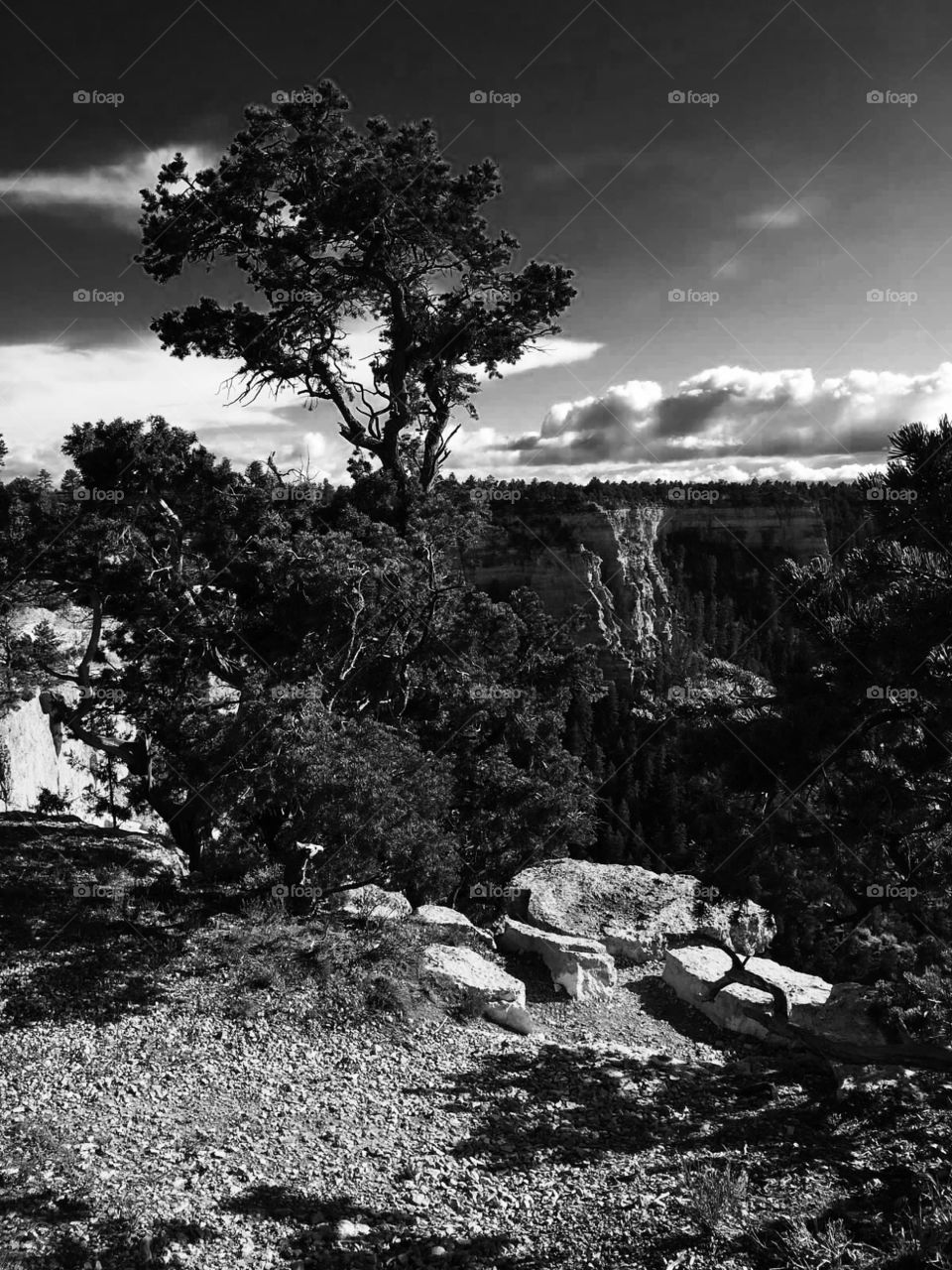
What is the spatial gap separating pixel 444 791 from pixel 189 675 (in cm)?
499

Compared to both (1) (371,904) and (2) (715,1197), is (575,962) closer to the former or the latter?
(1) (371,904)

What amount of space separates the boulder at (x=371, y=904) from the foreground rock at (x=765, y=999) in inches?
182

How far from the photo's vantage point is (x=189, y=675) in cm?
1426

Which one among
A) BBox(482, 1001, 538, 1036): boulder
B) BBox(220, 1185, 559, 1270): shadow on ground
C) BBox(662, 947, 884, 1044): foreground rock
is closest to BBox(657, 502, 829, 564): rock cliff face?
BBox(662, 947, 884, 1044): foreground rock

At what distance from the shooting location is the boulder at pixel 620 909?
57.6 ft

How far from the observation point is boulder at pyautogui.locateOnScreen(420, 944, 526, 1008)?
11570 millimetres

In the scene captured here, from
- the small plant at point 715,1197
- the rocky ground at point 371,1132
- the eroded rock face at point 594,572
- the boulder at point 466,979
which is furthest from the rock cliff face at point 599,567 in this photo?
the small plant at point 715,1197

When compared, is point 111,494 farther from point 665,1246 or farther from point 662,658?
point 662,658

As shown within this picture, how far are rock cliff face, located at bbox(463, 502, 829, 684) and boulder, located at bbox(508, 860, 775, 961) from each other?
188 ft

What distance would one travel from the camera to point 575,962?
1433 centimetres

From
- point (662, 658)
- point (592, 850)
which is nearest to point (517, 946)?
point (592, 850)

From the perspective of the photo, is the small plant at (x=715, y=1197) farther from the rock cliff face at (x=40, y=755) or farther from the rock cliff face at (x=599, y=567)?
the rock cliff face at (x=599, y=567)

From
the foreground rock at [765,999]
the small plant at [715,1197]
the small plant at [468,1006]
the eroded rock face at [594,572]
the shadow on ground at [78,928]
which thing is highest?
the eroded rock face at [594,572]

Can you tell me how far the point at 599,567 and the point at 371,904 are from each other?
74069 mm
